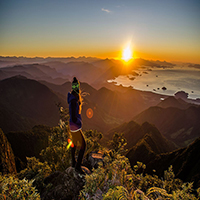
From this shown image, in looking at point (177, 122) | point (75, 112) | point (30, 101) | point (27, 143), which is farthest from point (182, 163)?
point (30, 101)

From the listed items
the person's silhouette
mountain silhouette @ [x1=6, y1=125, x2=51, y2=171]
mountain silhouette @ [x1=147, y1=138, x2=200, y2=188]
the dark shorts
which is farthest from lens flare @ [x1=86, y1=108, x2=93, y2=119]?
the person's silhouette

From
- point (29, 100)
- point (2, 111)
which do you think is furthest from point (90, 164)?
point (29, 100)

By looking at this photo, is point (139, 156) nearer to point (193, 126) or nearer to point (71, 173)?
point (71, 173)

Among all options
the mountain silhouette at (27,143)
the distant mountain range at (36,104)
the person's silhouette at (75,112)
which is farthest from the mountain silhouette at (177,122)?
the person's silhouette at (75,112)

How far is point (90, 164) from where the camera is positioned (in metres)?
10.7

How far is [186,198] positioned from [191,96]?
221 m

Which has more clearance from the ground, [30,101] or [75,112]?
[75,112]

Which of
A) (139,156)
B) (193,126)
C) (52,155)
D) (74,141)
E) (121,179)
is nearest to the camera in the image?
(121,179)

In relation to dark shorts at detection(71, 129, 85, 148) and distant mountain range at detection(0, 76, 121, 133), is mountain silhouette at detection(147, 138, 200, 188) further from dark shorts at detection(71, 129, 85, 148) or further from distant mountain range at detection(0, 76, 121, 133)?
distant mountain range at detection(0, 76, 121, 133)

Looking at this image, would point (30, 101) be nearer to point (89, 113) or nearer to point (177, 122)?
point (89, 113)

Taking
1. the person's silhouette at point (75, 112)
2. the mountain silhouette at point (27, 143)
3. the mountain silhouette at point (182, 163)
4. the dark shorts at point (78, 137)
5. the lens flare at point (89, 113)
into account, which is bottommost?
the lens flare at point (89, 113)

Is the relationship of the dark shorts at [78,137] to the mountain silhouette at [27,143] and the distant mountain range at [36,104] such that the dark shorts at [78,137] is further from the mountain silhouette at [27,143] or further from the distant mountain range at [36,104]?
the distant mountain range at [36,104]

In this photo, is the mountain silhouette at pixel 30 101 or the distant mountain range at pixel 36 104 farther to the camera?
the distant mountain range at pixel 36 104

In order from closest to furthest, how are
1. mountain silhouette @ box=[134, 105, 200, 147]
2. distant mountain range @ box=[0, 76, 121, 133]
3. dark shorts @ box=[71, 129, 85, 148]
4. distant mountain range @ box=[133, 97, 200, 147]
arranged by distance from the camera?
1. dark shorts @ box=[71, 129, 85, 148]
2. distant mountain range @ box=[133, 97, 200, 147]
3. mountain silhouette @ box=[134, 105, 200, 147]
4. distant mountain range @ box=[0, 76, 121, 133]
